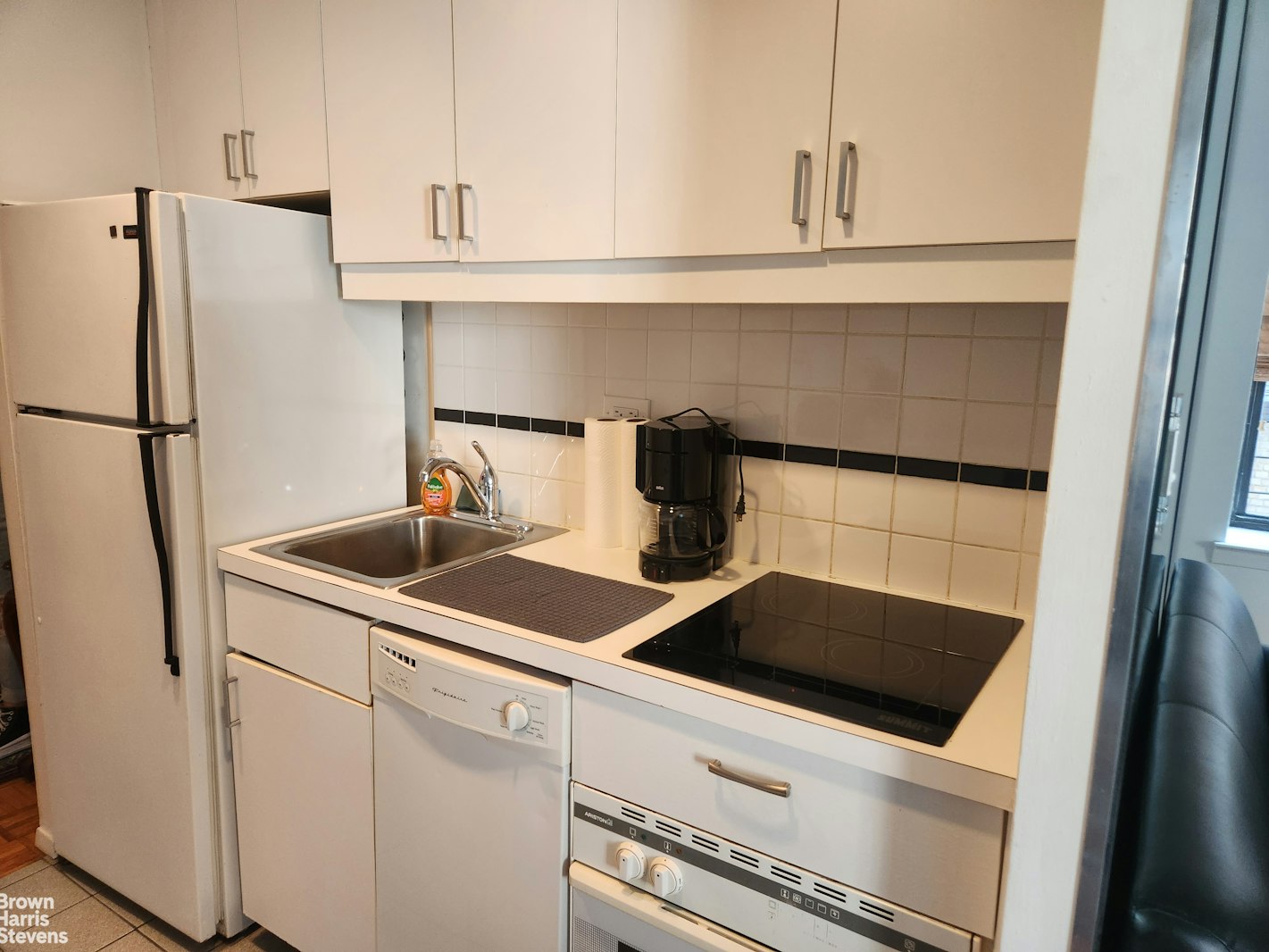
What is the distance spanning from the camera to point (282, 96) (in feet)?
6.14

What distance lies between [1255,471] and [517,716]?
0.99 meters

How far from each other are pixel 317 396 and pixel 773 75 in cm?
124

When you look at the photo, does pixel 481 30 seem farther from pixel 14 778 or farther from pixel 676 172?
pixel 14 778

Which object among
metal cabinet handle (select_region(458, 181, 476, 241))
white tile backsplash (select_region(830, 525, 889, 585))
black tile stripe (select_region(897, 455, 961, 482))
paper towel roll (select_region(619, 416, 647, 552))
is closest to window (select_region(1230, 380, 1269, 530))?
black tile stripe (select_region(897, 455, 961, 482))

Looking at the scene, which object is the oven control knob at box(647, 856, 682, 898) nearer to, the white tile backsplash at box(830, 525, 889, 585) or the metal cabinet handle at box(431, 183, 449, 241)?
the white tile backsplash at box(830, 525, 889, 585)

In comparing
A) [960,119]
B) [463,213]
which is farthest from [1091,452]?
[463,213]

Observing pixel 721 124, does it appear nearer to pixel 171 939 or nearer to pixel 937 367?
pixel 937 367

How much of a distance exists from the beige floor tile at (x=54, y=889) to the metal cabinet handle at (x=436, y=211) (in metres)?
1.84

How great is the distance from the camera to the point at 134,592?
5.85ft

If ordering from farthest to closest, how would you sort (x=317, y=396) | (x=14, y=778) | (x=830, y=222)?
1. (x=14, y=778)
2. (x=317, y=396)
3. (x=830, y=222)

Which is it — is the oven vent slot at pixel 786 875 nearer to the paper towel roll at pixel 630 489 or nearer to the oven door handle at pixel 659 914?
the oven door handle at pixel 659 914

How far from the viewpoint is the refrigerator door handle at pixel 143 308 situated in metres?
1.60

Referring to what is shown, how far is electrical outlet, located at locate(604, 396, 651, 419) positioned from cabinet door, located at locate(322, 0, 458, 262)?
466mm

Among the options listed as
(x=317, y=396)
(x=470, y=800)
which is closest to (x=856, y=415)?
(x=470, y=800)
